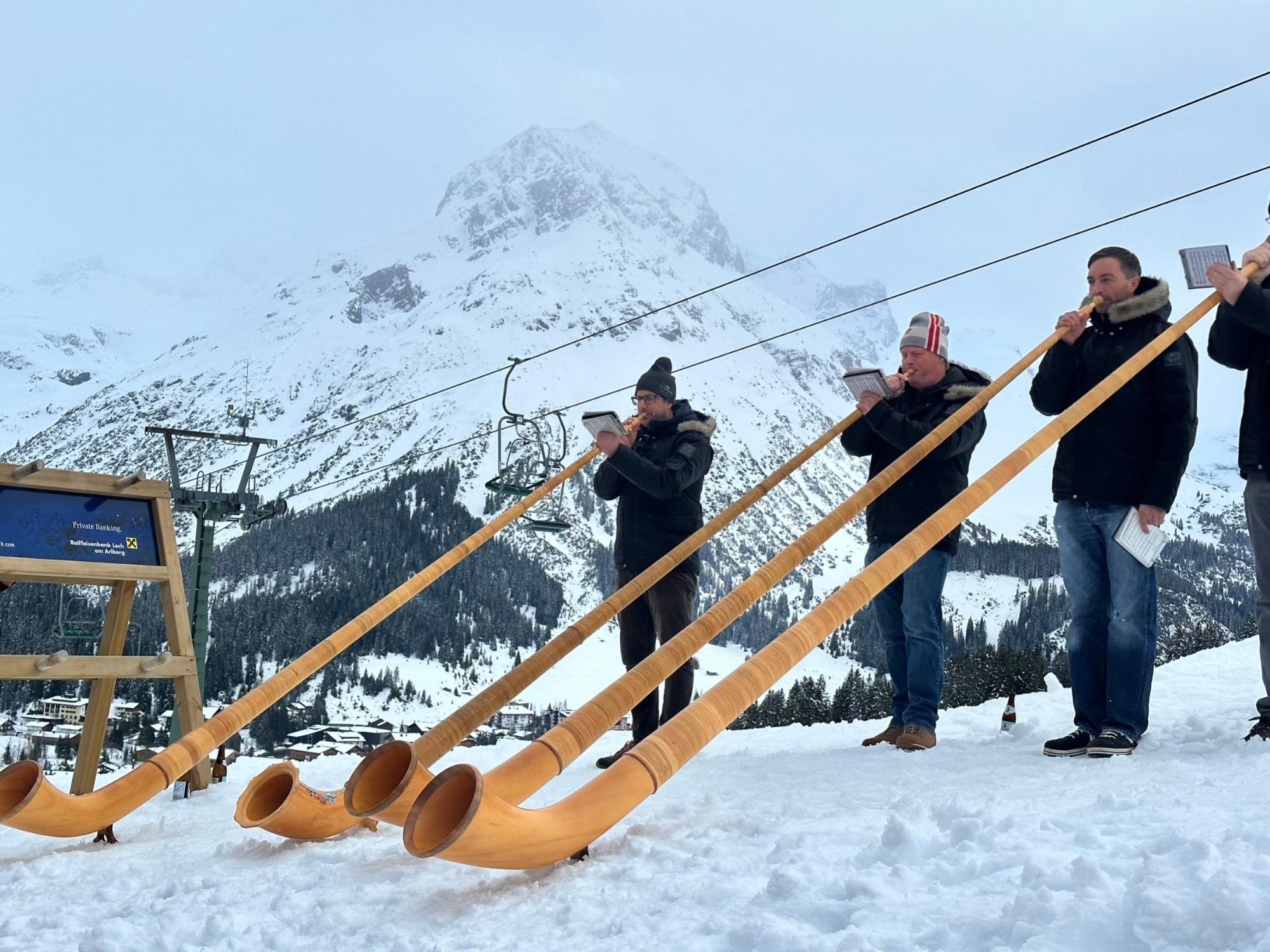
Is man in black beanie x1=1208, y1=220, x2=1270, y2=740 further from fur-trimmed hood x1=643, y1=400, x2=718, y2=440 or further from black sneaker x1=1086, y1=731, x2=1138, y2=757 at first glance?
fur-trimmed hood x1=643, y1=400, x2=718, y2=440

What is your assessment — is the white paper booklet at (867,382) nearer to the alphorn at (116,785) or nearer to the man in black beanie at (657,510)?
the man in black beanie at (657,510)

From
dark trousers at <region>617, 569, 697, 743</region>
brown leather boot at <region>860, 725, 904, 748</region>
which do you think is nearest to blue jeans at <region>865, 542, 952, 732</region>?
brown leather boot at <region>860, 725, 904, 748</region>

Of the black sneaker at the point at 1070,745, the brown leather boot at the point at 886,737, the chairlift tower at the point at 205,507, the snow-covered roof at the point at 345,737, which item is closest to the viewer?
the black sneaker at the point at 1070,745

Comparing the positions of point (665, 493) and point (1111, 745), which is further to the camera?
point (665, 493)

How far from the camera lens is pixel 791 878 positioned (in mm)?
2098

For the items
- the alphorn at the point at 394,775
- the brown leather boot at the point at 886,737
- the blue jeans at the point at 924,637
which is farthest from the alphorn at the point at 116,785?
the blue jeans at the point at 924,637

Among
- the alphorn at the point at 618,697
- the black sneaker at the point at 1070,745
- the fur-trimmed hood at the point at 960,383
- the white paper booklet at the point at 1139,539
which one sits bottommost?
the black sneaker at the point at 1070,745

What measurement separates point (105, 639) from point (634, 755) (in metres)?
3.93

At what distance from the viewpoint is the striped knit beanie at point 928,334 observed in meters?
4.88

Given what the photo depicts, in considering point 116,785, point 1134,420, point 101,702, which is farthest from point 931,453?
point 101,702

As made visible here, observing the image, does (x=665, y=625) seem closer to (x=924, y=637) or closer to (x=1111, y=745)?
(x=924, y=637)

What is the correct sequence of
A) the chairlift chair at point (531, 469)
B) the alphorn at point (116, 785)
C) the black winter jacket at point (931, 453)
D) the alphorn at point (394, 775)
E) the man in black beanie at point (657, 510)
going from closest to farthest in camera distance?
the alphorn at point (394, 775) < the alphorn at point (116, 785) < the black winter jacket at point (931, 453) < the man in black beanie at point (657, 510) < the chairlift chair at point (531, 469)

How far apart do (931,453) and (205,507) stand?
1398 centimetres

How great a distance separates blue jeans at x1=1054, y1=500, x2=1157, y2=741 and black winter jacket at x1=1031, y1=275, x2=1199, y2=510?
0.32 feet
